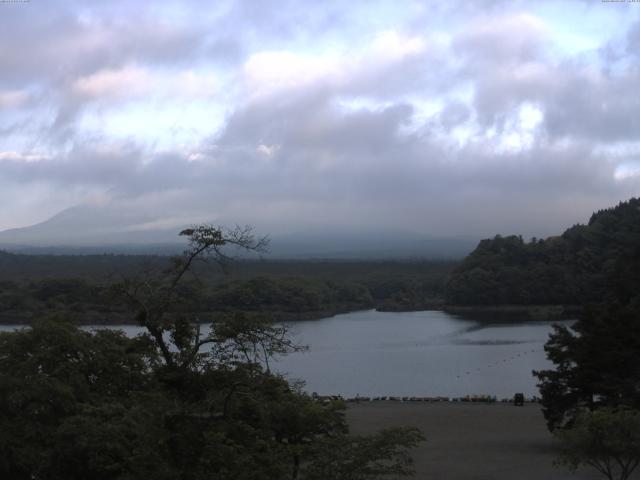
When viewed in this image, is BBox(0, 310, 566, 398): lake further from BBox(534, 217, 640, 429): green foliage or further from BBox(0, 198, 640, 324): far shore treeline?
BBox(534, 217, 640, 429): green foliage

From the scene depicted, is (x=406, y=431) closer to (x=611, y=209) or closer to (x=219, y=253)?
(x=219, y=253)

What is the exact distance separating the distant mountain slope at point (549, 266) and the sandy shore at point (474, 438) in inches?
1496

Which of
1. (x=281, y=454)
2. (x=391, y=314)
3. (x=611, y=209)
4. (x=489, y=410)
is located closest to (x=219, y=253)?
(x=281, y=454)

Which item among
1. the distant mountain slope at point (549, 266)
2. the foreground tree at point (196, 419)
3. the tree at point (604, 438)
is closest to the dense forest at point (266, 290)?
the distant mountain slope at point (549, 266)

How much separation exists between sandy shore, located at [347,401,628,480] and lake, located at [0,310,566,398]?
10.5 feet

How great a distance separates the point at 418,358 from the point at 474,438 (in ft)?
58.2

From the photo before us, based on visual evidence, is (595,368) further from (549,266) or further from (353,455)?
(549,266)

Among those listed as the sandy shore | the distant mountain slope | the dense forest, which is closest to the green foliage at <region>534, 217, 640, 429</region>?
the sandy shore

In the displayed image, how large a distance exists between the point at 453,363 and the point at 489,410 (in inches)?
491

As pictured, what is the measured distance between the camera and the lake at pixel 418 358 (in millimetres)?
26188

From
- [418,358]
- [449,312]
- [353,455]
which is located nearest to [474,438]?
[353,455]

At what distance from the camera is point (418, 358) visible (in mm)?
33562

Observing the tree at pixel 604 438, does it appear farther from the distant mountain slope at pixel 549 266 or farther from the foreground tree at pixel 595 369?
the distant mountain slope at pixel 549 266

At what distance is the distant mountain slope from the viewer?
58.6 m
